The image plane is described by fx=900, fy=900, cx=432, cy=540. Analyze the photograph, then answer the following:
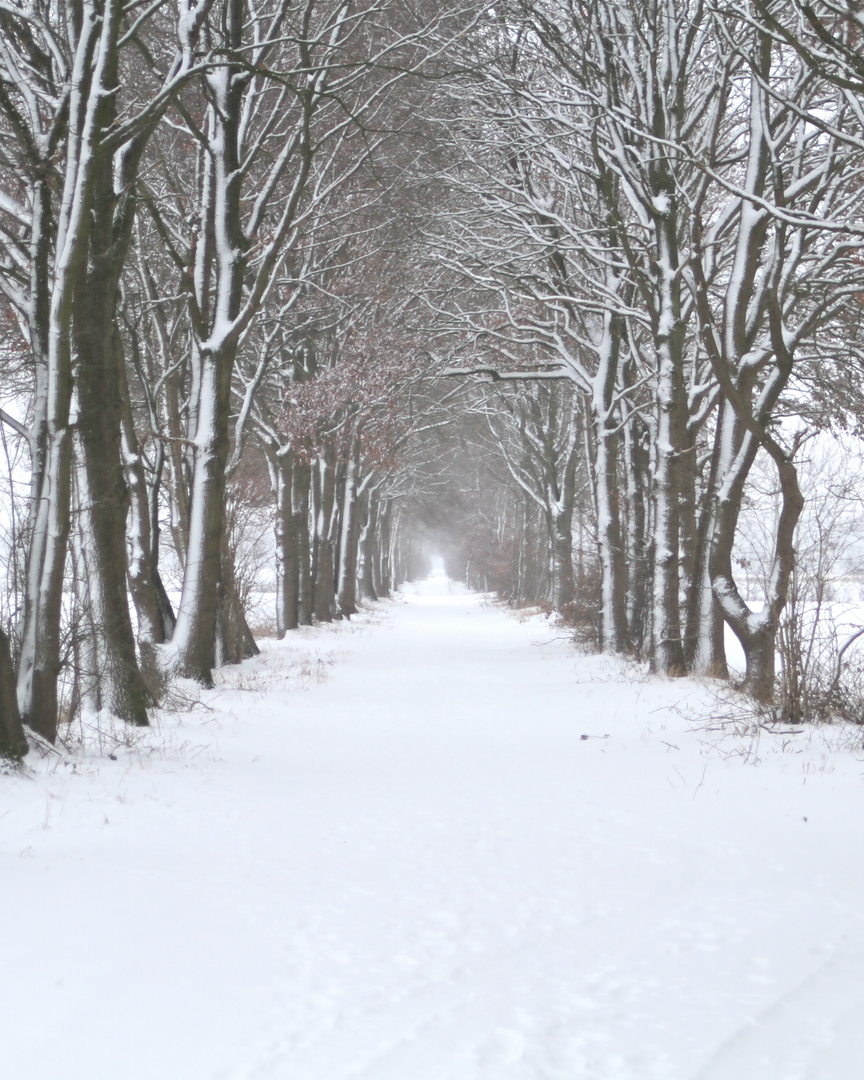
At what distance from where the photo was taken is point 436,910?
376 centimetres

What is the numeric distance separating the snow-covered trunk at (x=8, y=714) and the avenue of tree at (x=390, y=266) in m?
0.02

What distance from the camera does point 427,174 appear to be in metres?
14.6

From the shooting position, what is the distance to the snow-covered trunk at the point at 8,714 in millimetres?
5426

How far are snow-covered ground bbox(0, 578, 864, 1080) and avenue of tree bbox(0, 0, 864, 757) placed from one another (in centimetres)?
142

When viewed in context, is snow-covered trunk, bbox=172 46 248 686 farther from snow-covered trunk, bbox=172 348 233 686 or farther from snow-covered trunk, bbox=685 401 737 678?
snow-covered trunk, bbox=685 401 737 678

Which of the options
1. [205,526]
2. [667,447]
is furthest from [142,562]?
[667,447]

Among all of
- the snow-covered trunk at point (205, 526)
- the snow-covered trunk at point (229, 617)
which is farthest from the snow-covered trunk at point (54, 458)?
the snow-covered trunk at point (229, 617)

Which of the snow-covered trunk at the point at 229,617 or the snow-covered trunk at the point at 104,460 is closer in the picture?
the snow-covered trunk at the point at 104,460

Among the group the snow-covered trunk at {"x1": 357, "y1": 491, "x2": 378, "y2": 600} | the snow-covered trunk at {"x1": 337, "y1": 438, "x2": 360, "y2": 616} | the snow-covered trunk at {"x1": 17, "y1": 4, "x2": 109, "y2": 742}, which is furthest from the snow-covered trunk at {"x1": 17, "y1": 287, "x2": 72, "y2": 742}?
the snow-covered trunk at {"x1": 357, "y1": 491, "x2": 378, "y2": 600}

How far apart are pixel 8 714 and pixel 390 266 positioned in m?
13.9

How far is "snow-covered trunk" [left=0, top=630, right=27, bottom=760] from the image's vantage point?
5.43 meters

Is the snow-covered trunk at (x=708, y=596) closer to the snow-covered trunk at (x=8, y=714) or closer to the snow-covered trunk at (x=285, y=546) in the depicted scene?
the snow-covered trunk at (x=8, y=714)

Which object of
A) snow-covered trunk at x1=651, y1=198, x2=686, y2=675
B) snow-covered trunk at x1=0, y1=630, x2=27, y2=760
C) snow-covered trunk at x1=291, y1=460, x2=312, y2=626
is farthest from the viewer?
snow-covered trunk at x1=291, y1=460, x2=312, y2=626

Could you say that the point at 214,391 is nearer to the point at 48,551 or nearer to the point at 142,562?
the point at 142,562
